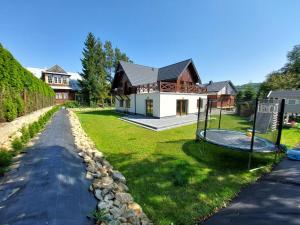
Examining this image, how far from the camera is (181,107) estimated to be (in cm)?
1706

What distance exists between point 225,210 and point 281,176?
2.79m

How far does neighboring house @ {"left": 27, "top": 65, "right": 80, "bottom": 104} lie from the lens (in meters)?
32.6

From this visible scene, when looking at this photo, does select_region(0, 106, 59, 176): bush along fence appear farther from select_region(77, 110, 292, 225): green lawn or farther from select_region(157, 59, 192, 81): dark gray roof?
select_region(157, 59, 192, 81): dark gray roof

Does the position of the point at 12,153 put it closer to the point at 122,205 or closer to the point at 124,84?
the point at 122,205

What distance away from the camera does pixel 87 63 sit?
106ft

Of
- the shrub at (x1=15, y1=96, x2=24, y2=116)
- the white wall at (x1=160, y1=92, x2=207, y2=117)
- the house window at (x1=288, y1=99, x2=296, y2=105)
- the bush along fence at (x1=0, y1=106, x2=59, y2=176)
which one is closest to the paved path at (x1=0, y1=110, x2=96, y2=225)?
the bush along fence at (x1=0, y1=106, x2=59, y2=176)

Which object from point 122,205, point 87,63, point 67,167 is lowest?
point 122,205

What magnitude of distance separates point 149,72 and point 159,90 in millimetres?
9253

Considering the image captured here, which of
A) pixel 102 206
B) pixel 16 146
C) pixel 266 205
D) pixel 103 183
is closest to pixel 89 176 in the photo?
pixel 103 183

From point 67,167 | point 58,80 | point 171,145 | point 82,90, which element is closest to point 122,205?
point 67,167

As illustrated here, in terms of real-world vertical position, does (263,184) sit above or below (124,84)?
below

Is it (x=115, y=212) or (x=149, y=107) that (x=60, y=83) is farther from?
(x=115, y=212)

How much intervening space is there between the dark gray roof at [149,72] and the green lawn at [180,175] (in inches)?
544

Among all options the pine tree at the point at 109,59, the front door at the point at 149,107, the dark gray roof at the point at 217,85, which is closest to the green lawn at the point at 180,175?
the front door at the point at 149,107
